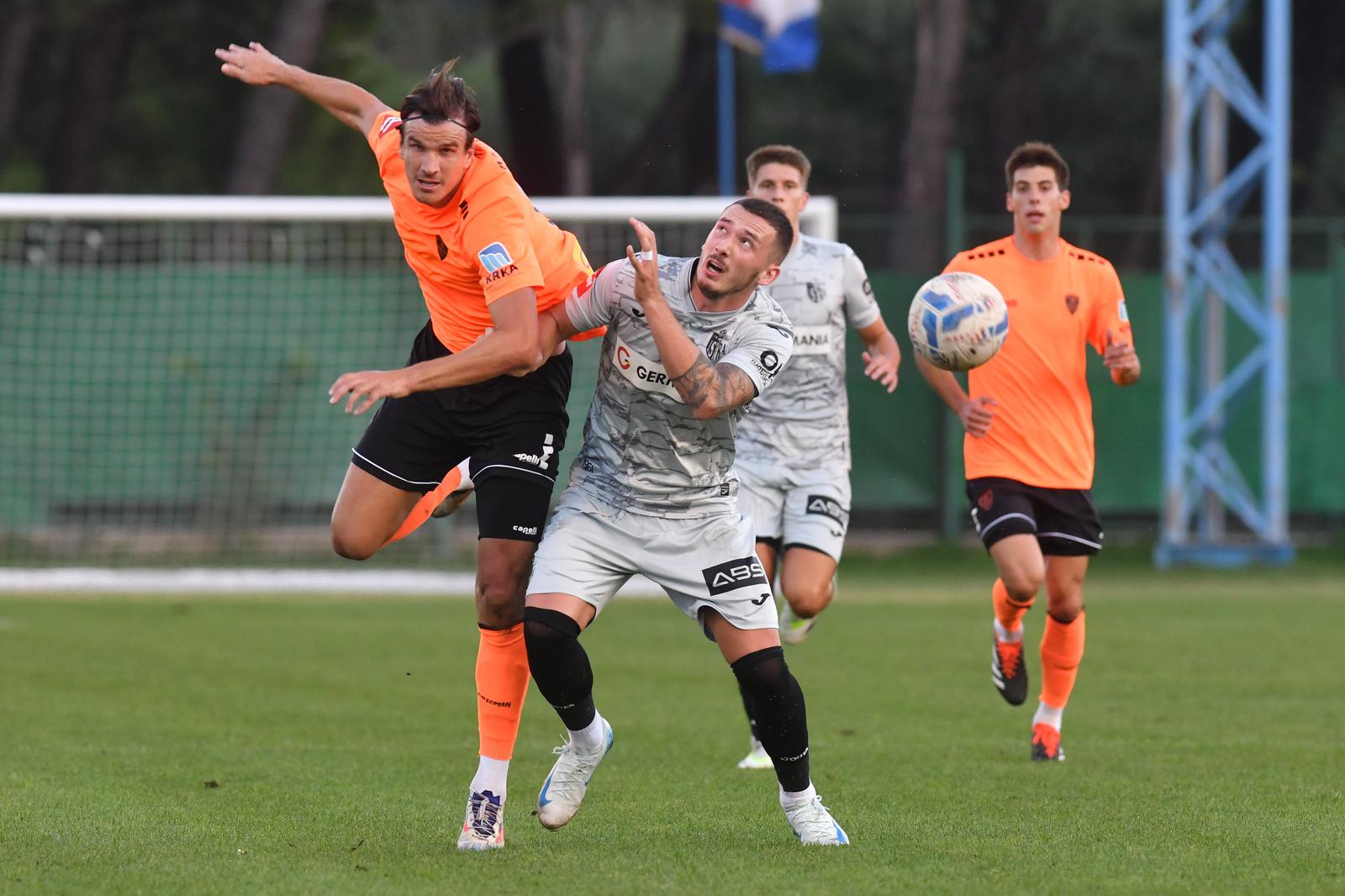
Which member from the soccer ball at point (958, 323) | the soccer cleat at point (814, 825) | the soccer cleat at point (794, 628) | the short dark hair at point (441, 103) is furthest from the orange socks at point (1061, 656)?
the short dark hair at point (441, 103)

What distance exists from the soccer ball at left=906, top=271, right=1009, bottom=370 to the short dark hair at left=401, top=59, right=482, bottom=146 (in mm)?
1928

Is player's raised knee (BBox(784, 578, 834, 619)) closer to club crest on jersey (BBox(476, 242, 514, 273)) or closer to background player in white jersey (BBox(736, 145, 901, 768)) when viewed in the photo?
background player in white jersey (BBox(736, 145, 901, 768))

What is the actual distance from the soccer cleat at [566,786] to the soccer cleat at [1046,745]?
2.43m

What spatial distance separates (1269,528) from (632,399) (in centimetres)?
1290

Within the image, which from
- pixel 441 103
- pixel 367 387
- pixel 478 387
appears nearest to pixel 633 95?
pixel 478 387

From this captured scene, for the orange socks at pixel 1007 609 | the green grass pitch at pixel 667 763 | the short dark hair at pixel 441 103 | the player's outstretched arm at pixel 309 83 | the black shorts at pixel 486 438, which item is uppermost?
the player's outstretched arm at pixel 309 83

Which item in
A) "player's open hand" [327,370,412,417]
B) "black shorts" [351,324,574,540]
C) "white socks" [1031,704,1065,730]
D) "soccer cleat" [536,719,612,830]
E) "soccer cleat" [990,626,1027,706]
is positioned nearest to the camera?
"player's open hand" [327,370,412,417]

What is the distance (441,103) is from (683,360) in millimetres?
1236

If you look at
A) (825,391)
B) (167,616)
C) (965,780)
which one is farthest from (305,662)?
(965,780)

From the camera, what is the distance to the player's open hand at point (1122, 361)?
7.90 metres

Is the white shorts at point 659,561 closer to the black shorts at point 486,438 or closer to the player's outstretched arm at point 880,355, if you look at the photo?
the black shorts at point 486,438

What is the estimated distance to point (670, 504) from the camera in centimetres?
606

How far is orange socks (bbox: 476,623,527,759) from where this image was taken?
610cm

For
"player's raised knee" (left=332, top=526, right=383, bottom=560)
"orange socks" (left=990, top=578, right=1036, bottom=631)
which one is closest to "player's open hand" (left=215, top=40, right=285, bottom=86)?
"player's raised knee" (left=332, top=526, right=383, bottom=560)
